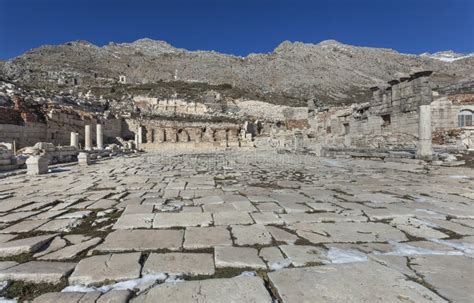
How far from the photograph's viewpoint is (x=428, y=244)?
2514 mm

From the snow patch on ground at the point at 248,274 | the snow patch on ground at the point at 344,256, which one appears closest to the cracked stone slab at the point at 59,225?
the snow patch on ground at the point at 248,274

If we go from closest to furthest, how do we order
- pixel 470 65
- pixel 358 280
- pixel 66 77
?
1. pixel 358 280
2. pixel 66 77
3. pixel 470 65

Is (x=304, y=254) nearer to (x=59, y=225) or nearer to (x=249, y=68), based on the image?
(x=59, y=225)

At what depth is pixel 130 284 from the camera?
1845 mm

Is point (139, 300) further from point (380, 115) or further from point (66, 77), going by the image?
point (66, 77)

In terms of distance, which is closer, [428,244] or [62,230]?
[428,244]

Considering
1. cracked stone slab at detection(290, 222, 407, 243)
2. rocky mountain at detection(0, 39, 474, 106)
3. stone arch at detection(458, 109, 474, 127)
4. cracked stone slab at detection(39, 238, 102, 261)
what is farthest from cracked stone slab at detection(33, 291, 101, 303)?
rocky mountain at detection(0, 39, 474, 106)

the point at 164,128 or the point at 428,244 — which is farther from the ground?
the point at 164,128

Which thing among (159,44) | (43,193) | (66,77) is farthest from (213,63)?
(43,193)

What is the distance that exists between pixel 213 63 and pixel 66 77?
136ft

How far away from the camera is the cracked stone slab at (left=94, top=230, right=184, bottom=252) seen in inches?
96.7

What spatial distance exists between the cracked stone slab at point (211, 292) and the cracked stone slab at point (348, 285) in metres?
0.14

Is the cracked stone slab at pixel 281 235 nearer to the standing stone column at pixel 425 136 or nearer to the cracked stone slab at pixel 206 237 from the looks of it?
the cracked stone slab at pixel 206 237

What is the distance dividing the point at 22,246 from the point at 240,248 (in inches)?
76.8
